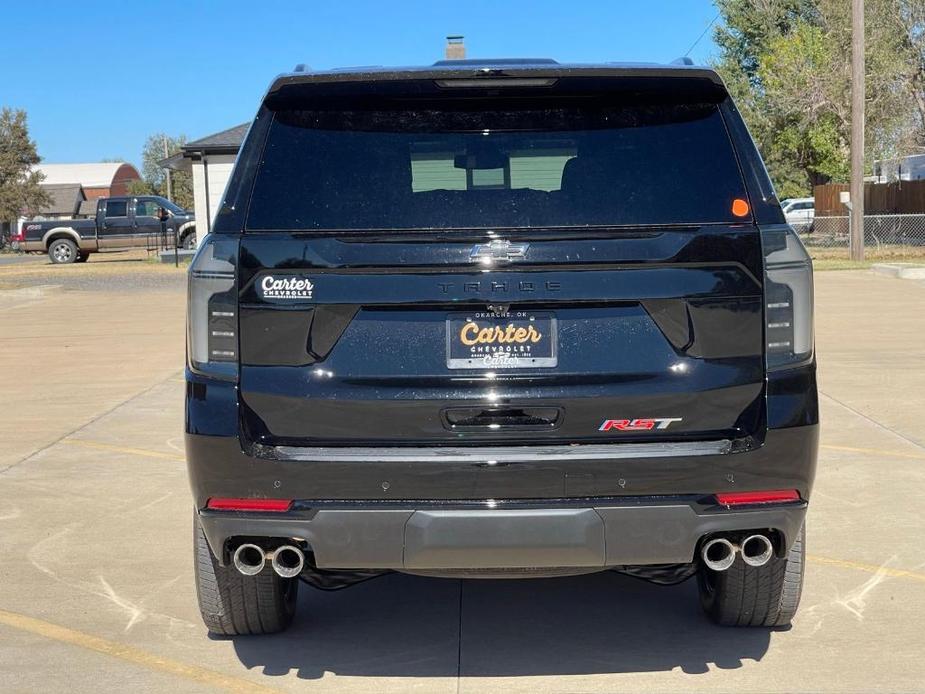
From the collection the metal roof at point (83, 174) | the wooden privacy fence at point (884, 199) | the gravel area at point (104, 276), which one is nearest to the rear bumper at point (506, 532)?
the gravel area at point (104, 276)

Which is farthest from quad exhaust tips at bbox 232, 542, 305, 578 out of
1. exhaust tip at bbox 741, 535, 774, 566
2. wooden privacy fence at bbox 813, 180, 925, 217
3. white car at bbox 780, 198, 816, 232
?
white car at bbox 780, 198, 816, 232

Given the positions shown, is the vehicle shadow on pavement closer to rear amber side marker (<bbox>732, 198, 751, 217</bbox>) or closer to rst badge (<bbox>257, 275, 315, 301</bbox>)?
rst badge (<bbox>257, 275, 315, 301</bbox>)

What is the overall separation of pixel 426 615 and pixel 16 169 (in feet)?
231

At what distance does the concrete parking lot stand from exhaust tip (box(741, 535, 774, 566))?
498 millimetres

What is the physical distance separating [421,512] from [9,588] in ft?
8.70

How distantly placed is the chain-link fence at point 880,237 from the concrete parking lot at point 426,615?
2469 cm

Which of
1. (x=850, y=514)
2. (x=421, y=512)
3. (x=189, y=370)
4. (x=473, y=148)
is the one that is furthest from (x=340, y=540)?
(x=850, y=514)

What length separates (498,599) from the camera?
560cm

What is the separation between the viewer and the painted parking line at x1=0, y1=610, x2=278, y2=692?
4.54m

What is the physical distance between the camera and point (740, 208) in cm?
418

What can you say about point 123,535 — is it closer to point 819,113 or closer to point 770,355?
point 770,355

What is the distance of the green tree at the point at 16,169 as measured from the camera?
229ft

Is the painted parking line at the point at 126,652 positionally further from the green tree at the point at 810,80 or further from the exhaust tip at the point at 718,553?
the green tree at the point at 810,80

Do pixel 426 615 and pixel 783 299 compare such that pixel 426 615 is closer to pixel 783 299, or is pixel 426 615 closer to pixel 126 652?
pixel 126 652
